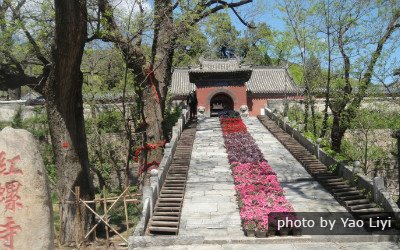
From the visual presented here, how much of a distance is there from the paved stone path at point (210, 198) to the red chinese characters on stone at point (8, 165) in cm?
476

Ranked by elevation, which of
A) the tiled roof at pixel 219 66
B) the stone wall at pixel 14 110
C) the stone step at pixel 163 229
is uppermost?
the tiled roof at pixel 219 66

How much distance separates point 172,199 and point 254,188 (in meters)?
2.32

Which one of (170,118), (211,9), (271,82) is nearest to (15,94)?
(170,118)

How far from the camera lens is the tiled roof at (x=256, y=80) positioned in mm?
30672

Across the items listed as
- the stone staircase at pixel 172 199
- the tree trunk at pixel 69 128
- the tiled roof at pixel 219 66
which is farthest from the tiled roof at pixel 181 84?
the tree trunk at pixel 69 128

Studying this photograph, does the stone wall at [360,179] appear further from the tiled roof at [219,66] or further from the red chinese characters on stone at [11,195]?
the tiled roof at [219,66]

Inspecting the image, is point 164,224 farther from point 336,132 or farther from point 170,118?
point 170,118

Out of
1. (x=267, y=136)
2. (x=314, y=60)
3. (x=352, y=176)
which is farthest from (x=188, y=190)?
(x=314, y=60)

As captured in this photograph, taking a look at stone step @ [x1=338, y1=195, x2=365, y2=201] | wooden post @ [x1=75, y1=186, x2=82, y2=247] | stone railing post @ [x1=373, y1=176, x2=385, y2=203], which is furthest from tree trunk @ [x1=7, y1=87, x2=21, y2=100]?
stone railing post @ [x1=373, y1=176, x2=385, y2=203]

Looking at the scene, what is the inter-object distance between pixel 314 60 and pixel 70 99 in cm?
1309

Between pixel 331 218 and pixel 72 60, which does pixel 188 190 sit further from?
pixel 72 60

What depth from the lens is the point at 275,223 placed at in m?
9.36

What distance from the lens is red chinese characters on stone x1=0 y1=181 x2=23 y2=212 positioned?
567cm

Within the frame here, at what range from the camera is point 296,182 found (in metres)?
13.2
